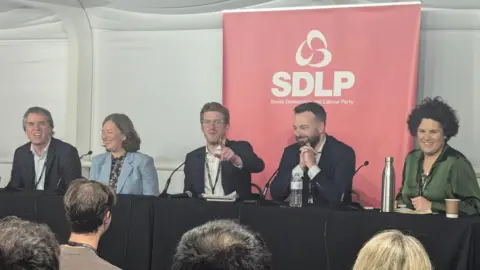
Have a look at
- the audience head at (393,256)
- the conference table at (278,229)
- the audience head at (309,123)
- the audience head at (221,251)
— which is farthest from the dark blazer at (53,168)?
the audience head at (221,251)

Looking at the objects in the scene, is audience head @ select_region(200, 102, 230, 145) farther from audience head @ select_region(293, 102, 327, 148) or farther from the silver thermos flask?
the silver thermos flask

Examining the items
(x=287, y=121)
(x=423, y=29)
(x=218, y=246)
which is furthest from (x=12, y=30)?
(x=218, y=246)

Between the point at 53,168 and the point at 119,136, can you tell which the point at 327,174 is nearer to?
the point at 119,136

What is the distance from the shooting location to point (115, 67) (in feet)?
17.0

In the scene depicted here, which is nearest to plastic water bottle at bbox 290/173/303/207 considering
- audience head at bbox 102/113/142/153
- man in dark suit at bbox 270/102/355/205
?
man in dark suit at bbox 270/102/355/205

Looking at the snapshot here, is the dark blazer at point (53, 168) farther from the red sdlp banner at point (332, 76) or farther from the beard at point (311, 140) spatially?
the beard at point (311, 140)

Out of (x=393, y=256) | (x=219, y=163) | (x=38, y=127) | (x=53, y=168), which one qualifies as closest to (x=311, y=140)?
(x=219, y=163)

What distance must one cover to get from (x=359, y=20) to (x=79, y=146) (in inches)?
98.0

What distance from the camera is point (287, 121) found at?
4344 mm

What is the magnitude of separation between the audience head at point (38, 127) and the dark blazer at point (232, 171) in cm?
114

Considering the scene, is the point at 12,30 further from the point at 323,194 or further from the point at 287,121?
the point at 323,194

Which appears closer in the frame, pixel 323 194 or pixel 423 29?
pixel 323 194

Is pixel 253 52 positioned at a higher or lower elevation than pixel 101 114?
higher

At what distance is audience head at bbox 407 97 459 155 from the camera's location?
3.58 metres
